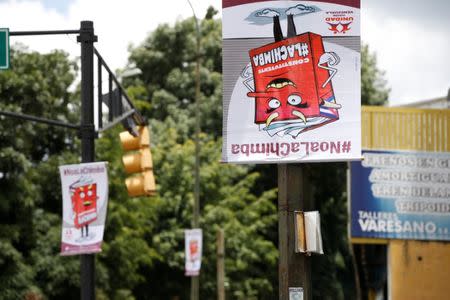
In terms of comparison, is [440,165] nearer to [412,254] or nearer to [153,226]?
[412,254]

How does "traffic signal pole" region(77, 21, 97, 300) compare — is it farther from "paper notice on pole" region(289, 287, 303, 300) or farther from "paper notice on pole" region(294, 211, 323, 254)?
"paper notice on pole" region(294, 211, 323, 254)

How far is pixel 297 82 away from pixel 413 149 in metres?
22.6

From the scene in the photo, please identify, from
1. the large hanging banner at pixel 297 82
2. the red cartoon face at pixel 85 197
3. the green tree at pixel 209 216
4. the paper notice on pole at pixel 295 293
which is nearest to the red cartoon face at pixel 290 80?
the large hanging banner at pixel 297 82

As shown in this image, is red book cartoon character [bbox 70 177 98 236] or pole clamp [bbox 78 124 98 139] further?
pole clamp [bbox 78 124 98 139]

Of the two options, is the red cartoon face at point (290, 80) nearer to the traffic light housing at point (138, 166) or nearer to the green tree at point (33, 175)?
the traffic light housing at point (138, 166)

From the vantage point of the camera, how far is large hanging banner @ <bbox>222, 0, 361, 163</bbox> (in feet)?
63.2

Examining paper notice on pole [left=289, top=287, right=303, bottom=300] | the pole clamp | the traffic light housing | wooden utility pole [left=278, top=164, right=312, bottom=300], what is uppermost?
the pole clamp

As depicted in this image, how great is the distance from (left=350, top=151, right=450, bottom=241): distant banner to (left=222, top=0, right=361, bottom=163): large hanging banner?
71.2ft

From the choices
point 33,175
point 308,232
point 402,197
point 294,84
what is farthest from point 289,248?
point 33,175

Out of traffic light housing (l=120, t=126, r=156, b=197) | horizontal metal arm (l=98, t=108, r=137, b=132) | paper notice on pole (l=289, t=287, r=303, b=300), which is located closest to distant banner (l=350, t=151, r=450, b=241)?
horizontal metal arm (l=98, t=108, r=137, b=132)

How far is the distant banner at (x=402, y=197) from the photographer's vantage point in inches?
1610

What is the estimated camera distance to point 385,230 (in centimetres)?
4091

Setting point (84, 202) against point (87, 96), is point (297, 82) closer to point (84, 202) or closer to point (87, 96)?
point (87, 96)

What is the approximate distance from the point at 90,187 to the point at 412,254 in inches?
830
